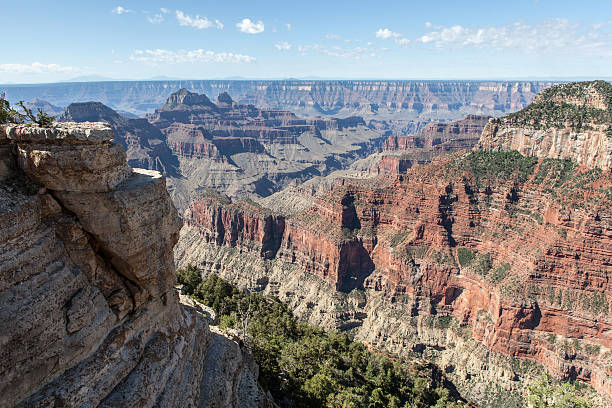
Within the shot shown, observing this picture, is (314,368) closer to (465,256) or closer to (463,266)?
(463,266)

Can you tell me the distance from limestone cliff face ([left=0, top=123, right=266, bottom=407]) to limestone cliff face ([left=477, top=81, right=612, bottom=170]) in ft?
245

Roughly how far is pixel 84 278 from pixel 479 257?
69.9 meters

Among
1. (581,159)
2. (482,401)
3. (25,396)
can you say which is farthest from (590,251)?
(25,396)

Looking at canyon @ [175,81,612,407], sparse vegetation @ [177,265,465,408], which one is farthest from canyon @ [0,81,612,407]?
sparse vegetation @ [177,265,465,408]

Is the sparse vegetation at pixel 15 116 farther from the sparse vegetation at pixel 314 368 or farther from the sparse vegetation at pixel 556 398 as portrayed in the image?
the sparse vegetation at pixel 556 398

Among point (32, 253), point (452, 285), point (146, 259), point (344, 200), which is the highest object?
point (32, 253)

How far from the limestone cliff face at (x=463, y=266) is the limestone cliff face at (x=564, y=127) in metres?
3.04

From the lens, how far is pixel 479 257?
70250mm

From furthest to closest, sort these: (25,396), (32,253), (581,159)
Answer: (581,159) < (32,253) < (25,396)

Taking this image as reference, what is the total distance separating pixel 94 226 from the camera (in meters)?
18.6

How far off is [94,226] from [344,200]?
2795 inches

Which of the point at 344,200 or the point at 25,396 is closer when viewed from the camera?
the point at 25,396

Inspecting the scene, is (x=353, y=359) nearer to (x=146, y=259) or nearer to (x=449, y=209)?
(x=146, y=259)

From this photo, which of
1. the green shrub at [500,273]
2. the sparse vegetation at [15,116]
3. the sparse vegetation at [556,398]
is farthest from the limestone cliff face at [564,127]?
the sparse vegetation at [15,116]
